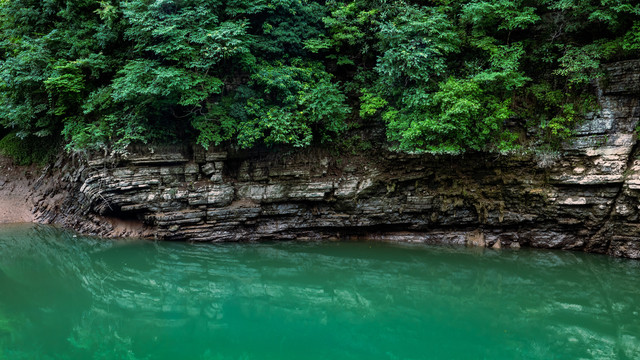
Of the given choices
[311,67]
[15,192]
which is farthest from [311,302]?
[15,192]

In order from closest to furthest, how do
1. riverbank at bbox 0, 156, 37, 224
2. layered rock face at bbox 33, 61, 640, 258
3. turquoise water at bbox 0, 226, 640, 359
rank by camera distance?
turquoise water at bbox 0, 226, 640, 359 < layered rock face at bbox 33, 61, 640, 258 < riverbank at bbox 0, 156, 37, 224

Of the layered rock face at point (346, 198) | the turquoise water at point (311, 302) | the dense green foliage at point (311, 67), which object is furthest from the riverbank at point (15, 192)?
the layered rock face at point (346, 198)

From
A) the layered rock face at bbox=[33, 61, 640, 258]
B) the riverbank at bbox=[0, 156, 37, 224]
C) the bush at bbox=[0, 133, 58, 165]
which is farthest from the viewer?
the bush at bbox=[0, 133, 58, 165]

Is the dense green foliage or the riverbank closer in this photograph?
the dense green foliage

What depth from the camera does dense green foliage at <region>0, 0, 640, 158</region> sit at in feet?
34.2

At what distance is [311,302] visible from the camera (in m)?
8.07

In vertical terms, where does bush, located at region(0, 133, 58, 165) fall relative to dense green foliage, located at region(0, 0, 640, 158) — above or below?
below

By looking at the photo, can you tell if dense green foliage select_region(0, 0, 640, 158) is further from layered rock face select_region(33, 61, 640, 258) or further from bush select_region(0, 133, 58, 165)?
bush select_region(0, 133, 58, 165)

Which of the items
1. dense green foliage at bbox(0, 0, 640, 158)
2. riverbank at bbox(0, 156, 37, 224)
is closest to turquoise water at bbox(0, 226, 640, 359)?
dense green foliage at bbox(0, 0, 640, 158)

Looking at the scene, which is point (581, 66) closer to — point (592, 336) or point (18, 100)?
point (592, 336)

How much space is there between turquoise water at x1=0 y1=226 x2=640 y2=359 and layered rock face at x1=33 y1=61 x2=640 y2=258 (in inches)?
27.5

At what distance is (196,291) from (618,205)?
439 inches

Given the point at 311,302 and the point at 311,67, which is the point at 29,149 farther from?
the point at 311,302

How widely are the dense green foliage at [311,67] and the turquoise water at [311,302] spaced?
340cm
